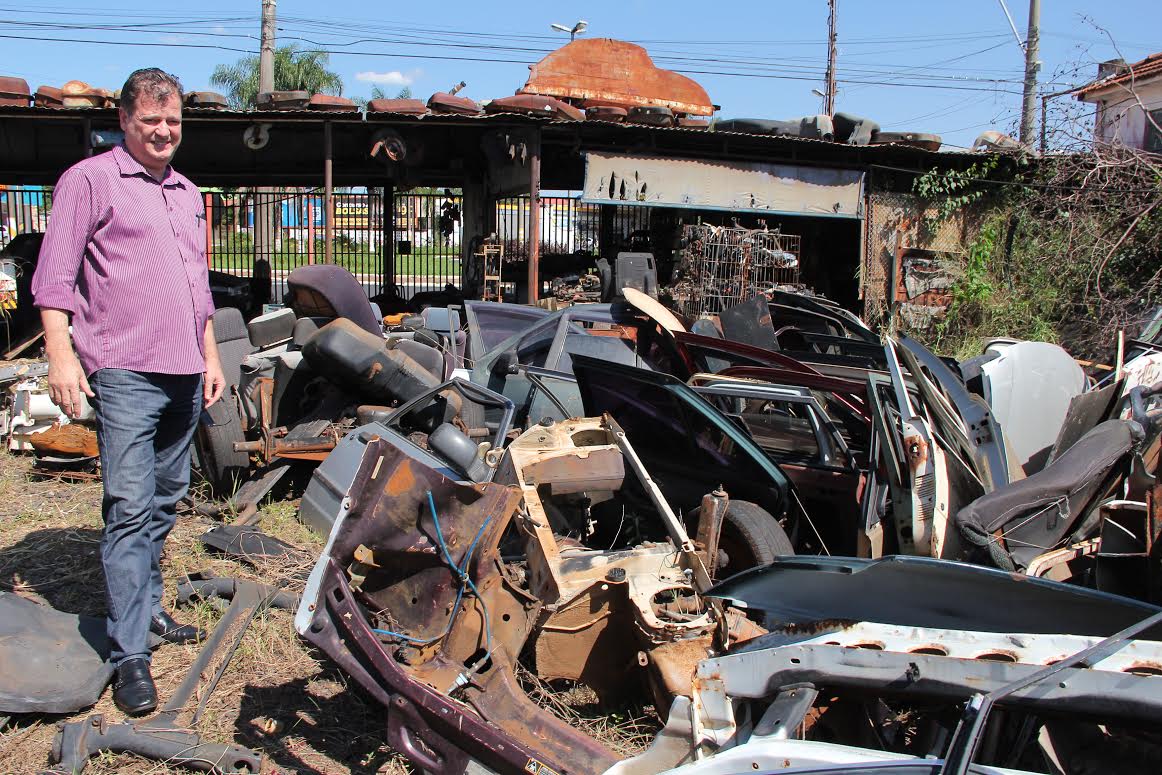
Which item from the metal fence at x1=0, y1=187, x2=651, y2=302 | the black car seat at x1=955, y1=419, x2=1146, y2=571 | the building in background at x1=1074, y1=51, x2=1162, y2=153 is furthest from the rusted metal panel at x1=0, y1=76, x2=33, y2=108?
the building in background at x1=1074, y1=51, x2=1162, y2=153

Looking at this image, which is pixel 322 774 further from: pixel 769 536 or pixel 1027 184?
pixel 1027 184

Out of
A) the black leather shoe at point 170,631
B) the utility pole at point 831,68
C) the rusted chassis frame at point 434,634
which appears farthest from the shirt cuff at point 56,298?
the utility pole at point 831,68

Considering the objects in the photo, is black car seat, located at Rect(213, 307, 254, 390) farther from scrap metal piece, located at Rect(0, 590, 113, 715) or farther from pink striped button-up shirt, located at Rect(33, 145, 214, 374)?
pink striped button-up shirt, located at Rect(33, 145, 214, 374)

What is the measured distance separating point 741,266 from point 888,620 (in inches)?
393

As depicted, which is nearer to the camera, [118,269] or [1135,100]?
[118,269]

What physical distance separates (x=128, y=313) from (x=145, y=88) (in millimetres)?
783

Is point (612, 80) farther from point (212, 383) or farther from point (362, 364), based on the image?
point (212, 383)

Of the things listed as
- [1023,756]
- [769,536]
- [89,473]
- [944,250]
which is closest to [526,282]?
[944,250]

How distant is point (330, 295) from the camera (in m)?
5.74

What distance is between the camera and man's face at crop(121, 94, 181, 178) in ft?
9.93

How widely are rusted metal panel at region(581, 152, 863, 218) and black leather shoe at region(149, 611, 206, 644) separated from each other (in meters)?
9.12

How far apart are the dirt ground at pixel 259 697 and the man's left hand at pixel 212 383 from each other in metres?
1.03

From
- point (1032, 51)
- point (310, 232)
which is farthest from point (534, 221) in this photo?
point (1032, 51)

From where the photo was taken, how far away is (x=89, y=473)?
6.06m
